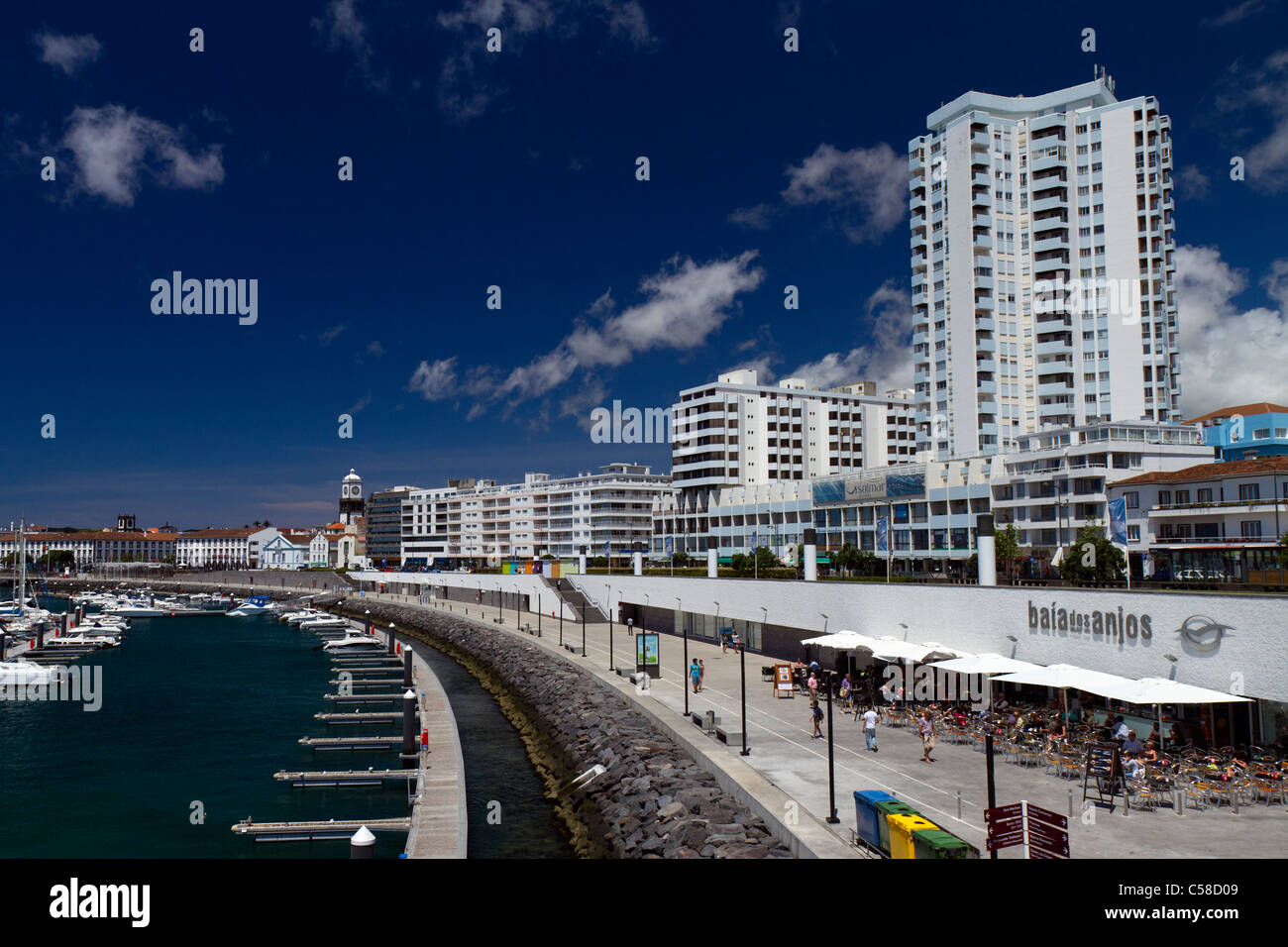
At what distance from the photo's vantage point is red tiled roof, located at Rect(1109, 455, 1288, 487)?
5225cm

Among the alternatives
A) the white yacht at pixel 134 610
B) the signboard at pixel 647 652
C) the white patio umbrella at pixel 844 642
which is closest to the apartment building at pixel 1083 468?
the signboard at pixel 647 652

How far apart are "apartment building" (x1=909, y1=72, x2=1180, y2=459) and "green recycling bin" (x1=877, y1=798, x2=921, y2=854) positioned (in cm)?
9307

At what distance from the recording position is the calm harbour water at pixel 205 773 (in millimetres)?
28266

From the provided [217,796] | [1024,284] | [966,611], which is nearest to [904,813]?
[966,611]

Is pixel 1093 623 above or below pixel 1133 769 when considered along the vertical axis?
above

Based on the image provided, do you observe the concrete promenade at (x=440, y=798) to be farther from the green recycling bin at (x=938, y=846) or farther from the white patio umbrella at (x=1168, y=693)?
the white patio umbrella at (x=1168, y=693)

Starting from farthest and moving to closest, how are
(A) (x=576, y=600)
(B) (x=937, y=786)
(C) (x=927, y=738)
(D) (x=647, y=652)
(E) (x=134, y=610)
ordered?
(E) (x=134, y=610) < (A) (x=576, y=600) < (D) (x=647, y=652) < (C) (x=927, y=738) < (B) (x=937, y=786)

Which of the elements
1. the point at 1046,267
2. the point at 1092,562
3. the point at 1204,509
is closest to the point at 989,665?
the point at 1092,562

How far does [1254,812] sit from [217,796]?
3301 cm

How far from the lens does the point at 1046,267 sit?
342ft

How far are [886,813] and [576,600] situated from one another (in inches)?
2662

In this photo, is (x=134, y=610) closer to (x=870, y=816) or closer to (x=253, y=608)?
(x=253, y=608)

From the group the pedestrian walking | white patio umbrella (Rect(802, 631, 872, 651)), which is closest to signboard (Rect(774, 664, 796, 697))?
white patio umbrella (Rect(802, 631, 872, 651))
